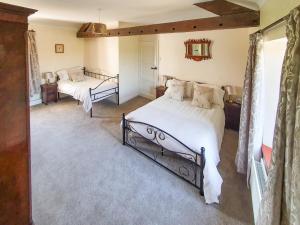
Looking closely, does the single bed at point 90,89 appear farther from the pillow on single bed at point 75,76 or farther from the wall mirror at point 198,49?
the wall mirror at point 198,49

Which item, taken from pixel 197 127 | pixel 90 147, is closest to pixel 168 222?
pixel 197 127

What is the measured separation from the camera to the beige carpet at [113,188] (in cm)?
219

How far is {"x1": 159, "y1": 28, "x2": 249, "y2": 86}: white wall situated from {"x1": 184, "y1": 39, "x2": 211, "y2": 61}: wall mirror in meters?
0.09

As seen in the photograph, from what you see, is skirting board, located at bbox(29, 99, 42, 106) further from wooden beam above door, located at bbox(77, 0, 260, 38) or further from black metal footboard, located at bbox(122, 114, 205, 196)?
wooden beam above door, located at bbox(77, 0, 260, 38)

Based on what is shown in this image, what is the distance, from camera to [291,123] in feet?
2.96

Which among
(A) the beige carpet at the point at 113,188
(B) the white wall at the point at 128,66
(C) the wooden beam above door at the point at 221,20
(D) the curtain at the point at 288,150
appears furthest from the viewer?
(B) the white wall at the point at 128,66

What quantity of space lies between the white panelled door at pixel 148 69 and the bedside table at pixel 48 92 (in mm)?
2620

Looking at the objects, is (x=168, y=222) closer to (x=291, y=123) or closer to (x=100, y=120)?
(x=291, y=123)

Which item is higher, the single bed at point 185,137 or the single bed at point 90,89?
the single bed at point 90,89

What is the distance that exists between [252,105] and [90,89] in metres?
3.74

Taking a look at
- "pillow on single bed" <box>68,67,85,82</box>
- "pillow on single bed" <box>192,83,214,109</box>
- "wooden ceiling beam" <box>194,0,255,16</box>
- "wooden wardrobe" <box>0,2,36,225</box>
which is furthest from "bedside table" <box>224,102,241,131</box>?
"pillow on single bed" <box>68,67,85,82</box>

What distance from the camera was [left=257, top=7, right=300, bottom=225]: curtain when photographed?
86 centimetres

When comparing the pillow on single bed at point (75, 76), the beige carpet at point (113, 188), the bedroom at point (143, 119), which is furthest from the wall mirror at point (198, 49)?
the pillow on single bed at point (75, 76)

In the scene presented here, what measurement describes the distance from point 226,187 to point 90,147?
2296 millimetres
